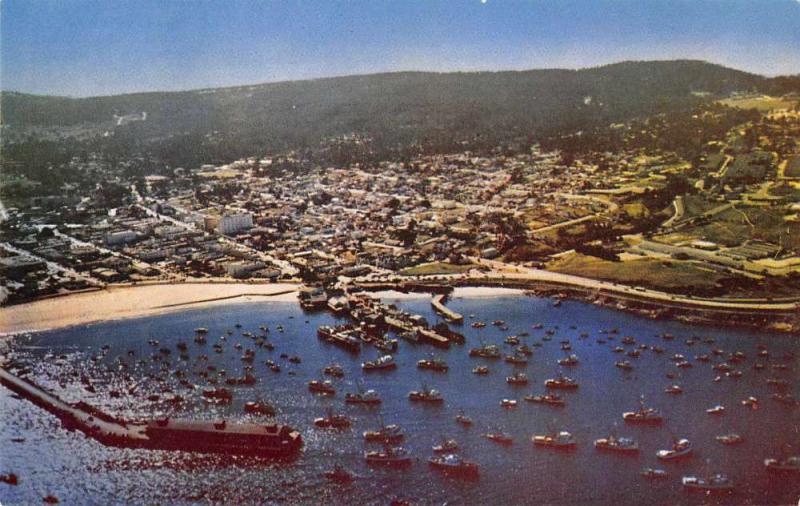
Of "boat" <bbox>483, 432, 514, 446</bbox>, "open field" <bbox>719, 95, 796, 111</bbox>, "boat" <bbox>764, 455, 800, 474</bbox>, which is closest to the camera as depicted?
"boat" <bbox>764, 455, 800, 474</bbox>

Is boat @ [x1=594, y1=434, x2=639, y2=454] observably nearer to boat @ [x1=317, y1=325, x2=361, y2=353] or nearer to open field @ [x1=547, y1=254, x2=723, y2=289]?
boat @ [x1=317, y1=325, x2=361, y2=353]

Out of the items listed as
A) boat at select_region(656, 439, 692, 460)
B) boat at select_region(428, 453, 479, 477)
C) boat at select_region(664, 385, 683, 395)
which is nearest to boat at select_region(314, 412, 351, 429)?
boat at select_region(428, 453, 479, 477)

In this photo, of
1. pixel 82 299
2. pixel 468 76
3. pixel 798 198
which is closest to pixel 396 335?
pixel 82 299

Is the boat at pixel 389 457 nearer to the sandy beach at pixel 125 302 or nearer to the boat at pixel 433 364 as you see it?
the boat at pixel 433 364

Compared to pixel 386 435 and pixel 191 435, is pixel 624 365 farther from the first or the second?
pixel 191 435

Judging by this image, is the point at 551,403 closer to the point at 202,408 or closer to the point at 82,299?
the point at 202,408

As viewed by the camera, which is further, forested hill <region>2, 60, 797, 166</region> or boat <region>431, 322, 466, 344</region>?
forested hill <region>2, 60, 797, 166</region>
